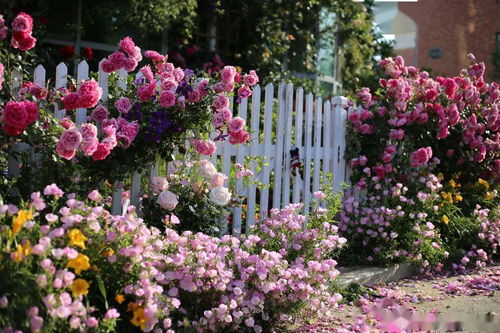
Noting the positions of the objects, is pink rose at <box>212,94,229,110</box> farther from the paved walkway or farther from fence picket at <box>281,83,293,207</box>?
the paved walkway

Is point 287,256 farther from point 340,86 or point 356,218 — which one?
point 340,86

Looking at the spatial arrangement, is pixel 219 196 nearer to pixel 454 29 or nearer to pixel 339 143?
pixel 339 143

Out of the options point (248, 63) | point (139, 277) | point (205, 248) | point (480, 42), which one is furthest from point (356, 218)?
point (480, 42)

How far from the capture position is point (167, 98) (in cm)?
371

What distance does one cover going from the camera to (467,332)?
139 inches

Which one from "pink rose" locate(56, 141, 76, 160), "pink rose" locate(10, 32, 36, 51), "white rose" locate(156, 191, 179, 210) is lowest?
"white rose" locate(156, 191, 179, 210)

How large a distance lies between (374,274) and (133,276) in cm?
240

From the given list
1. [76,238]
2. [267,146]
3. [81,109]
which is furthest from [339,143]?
[76,238]

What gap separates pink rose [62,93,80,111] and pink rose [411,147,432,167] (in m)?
3.20

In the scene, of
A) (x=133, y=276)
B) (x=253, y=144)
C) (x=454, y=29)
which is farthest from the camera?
(x=454, y=29)

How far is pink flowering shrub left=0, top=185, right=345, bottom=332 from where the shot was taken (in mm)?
2295

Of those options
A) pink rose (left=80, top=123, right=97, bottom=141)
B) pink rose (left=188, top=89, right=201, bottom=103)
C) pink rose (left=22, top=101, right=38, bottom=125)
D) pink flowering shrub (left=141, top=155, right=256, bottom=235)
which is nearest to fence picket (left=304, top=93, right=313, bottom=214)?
pink flowering shrub (left=141, top=155, right=256, bottom=235)

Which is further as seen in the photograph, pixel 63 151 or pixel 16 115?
pixel 63 151

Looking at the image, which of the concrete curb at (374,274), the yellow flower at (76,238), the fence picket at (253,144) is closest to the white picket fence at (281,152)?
the fence picket at (253,144)
